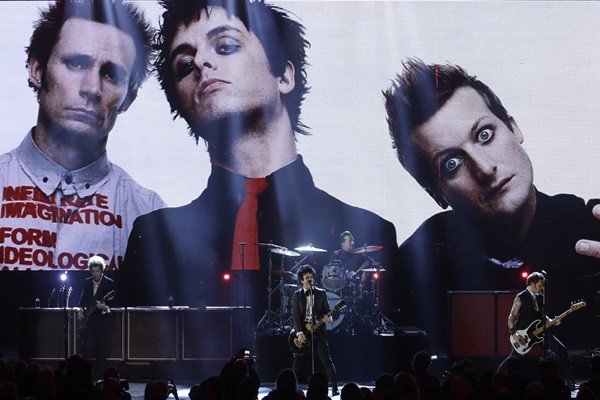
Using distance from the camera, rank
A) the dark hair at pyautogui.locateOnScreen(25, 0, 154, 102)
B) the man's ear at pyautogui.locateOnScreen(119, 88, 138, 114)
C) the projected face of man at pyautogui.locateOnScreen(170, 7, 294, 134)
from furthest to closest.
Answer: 1. the man's ear at pyautogui.locateOnScreen(119, 88, 138, 114)
2. the dark hair at pyautogui.locateOnScreen(25, 0, 154, 102)
3. the projected face of man at pyautogui.locateOnScreen(170, 7, 294, 134)

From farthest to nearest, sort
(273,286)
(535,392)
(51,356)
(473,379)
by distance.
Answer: (273,286) → (51,356) → (473,379) → (535,392)

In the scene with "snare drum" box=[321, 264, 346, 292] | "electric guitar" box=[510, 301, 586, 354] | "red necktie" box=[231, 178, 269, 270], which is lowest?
"electric guitar" box=[510, 301, 586, 354]

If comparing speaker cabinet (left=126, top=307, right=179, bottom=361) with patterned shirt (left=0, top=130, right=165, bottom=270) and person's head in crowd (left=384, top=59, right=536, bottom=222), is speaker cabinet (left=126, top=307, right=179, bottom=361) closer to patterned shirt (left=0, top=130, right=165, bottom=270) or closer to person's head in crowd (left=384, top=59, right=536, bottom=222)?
patterned shirt (left=0, top=130, right=165, bottom=270)

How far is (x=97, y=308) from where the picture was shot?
35.0ft

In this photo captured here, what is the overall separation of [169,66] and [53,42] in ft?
5.41

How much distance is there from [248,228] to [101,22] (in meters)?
3.52

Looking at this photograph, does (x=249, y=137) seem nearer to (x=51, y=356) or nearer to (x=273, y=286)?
(x=273, y=286)

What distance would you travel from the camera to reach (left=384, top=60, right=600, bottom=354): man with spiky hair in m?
12.7

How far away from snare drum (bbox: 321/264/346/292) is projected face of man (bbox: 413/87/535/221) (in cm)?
198

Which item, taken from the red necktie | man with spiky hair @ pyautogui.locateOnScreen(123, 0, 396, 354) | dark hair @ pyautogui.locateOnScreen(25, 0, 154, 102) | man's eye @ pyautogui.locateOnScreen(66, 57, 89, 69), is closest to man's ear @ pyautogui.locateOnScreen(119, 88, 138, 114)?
dark hair @ pyautogui.locateOnScreen(25, 0, 154, 102)

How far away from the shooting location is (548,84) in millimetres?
12875

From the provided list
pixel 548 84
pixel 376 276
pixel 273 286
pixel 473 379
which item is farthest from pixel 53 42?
pixel 473 379


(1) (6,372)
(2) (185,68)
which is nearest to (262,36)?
(2) (185,68)

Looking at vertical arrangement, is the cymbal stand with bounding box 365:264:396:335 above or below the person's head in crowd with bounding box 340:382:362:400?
above
